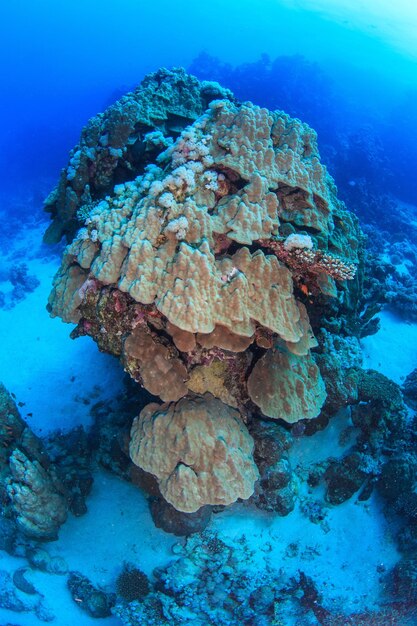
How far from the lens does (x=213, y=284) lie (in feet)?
13.3

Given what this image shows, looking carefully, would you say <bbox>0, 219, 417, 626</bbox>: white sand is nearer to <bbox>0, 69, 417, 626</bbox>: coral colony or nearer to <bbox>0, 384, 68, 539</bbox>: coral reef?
<bbox>0, 69, 417, 626</bbox>: coral colony

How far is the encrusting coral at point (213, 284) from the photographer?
4.15 m

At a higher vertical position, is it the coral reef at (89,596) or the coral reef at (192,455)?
the coral reef at (192,455)

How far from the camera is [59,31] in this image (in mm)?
58594

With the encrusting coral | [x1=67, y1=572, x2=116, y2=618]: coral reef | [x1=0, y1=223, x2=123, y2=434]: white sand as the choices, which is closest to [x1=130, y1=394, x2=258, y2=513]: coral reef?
the encrusting coral

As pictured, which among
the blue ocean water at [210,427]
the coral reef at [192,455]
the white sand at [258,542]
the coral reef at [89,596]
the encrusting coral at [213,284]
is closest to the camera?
the encrusting coral at [213,284]

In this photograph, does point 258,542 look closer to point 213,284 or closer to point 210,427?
point 210,427

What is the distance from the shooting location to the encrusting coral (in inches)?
163

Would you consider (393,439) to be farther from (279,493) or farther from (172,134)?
(172,134)

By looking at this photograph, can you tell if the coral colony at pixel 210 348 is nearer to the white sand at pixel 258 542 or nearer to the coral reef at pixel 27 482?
the coral reef at pixel 27 482

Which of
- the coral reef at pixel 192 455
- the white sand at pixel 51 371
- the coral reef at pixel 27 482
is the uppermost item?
the coral reef at pixel 192 455

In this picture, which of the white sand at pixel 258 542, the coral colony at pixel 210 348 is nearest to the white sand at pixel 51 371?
the coral colony at pixel 210 348

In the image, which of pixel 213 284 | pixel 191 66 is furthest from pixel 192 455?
pixel 191 66

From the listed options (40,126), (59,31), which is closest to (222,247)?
(40,126)
